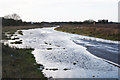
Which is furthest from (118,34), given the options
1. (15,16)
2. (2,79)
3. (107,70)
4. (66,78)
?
(15,16)

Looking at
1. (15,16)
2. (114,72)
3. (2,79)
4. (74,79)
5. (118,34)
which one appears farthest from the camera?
(15,16)

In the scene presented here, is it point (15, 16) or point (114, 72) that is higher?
point (15, 16)

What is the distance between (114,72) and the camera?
12.6m

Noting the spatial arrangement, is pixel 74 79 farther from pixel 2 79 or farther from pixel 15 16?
pixel 15 16

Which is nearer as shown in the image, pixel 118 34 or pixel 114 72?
pixel 114 72

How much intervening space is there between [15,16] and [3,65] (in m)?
163

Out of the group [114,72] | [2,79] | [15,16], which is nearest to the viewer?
[2,79]

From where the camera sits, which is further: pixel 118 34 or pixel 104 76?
pixel 118 34

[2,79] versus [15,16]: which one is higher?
[15,16]

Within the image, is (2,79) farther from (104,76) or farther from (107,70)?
(107,70)

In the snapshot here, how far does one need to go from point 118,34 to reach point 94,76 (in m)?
29.7

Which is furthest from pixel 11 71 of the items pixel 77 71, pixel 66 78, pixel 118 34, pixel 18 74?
pixel 118 34

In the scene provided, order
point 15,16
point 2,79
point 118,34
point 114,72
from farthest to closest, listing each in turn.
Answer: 1. point 15,16
2. point 118,34
3. point 114,72
4. point 2,79

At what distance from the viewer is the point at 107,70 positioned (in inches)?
522
